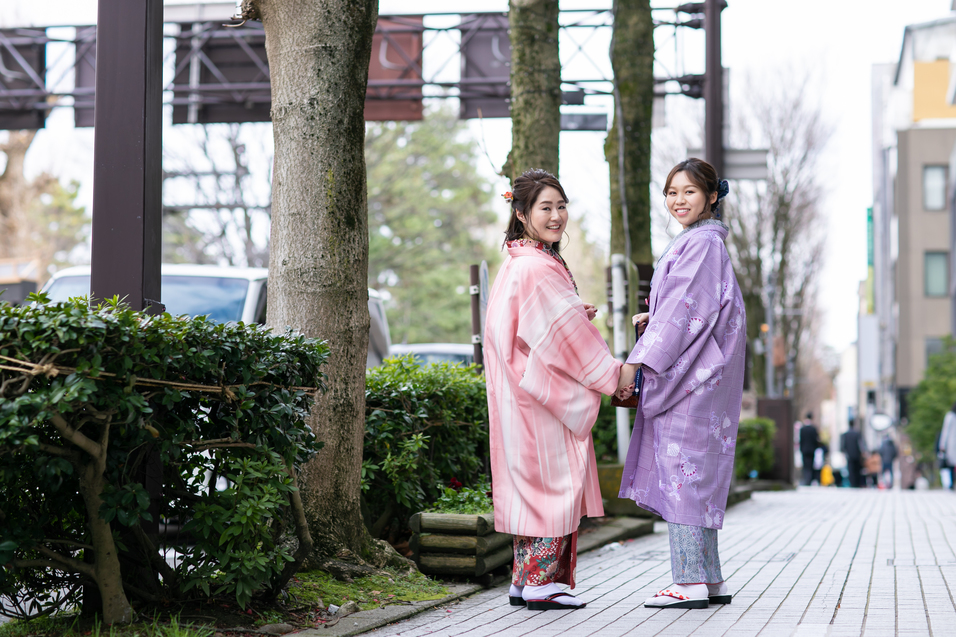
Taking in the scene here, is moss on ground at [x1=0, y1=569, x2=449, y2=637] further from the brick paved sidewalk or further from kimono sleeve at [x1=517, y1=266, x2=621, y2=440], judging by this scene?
kimono sleeve at [x1=517, y1=266, x2=621, y2=440]

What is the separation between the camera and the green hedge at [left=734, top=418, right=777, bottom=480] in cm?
1609

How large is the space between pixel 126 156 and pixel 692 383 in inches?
105

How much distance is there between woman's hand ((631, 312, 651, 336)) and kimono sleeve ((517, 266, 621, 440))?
315mm

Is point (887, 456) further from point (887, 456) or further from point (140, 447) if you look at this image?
point (140, 447)

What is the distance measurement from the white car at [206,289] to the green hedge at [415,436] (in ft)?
8.39

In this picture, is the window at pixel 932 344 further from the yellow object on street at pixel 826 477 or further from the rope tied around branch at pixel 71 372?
the rope tied around branch at pixel 71 372

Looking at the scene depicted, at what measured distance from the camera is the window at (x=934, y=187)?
42.7 meters

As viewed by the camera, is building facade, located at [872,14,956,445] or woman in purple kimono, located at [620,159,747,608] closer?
woman in purple kimono, located at [620,159,747,608]

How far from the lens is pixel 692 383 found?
4.41 metres

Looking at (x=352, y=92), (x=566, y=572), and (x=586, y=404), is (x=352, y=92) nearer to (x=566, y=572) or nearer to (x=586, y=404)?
(x=586, y=404)

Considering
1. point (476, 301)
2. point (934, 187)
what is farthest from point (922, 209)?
point (476, 301)

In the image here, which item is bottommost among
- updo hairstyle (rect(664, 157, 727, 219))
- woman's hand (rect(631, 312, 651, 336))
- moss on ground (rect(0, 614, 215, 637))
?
moss on ground (rect(0, 614, 215, 637))

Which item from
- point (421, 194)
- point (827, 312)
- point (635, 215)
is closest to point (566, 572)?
point (635, 215)

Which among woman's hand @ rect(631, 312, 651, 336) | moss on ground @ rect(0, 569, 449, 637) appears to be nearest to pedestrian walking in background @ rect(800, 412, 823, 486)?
woman's hand @ rect(631, 312, 651, 336)
